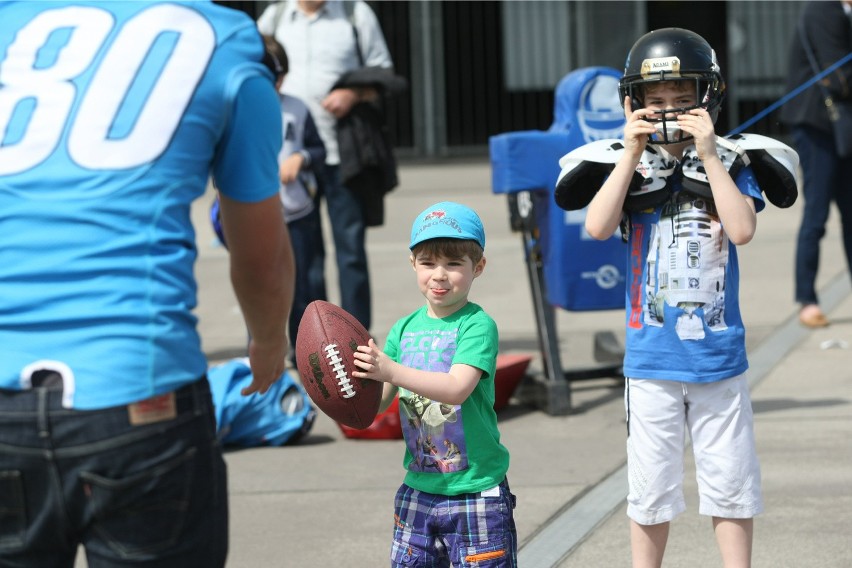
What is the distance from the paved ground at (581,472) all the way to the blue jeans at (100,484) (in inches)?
88.5

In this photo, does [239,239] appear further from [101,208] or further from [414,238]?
[414,238]

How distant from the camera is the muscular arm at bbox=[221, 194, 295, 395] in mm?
2557

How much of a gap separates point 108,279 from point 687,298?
1.95 meters

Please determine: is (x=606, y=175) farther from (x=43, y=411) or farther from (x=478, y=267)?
(x=43, y=411)

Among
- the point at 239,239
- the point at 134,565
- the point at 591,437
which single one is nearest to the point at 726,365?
the point at 239,239

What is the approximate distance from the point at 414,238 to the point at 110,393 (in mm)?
1430

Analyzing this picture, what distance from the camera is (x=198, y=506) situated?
231cm

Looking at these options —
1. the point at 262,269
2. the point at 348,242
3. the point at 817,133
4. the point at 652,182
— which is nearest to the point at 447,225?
the point at 652,182

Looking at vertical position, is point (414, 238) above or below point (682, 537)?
above

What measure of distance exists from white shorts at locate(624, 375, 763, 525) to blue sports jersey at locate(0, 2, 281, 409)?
1744 mm

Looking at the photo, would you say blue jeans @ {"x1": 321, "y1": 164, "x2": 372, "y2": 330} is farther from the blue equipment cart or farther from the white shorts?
the white shorts

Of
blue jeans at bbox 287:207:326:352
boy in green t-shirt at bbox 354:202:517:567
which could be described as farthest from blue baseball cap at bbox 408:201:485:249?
blue jeans at bbox 287:207:326:352

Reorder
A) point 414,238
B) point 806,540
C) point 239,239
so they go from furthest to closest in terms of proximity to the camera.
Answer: point 806,540, point 414,238, point 239,239

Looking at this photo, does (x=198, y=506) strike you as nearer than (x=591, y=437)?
Yes
